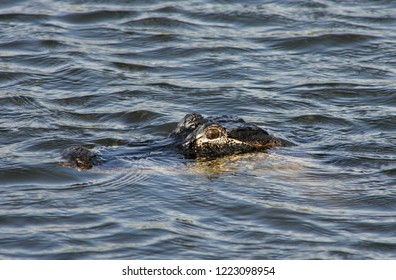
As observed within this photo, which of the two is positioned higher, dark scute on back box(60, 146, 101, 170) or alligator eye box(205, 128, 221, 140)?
alligator eye box(205, 128, 221, 140)

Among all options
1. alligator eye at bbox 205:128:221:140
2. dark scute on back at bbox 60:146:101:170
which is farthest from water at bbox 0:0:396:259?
alligator eye at bbox 205:128:221:140

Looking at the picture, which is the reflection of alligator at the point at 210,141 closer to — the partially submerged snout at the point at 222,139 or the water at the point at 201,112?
the partially submerged snout at the point at 222,139

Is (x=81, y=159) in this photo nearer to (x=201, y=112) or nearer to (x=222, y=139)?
(x=222, y=139)

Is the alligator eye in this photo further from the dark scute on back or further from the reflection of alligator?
the dark scute on back

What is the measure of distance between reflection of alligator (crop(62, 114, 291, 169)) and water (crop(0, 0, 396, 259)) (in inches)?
4.6

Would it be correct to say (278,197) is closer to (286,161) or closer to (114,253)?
(286,161)

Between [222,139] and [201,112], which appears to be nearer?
[222,139]

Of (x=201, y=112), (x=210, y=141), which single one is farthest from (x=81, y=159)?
(x=201, y=112)

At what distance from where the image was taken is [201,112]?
12.0 metres

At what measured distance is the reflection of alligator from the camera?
9445mm

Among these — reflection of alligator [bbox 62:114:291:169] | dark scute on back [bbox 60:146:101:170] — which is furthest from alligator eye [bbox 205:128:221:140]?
dark scute on back [bbox 60:146:101:170]

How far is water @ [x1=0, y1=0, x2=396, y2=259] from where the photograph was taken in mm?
8141

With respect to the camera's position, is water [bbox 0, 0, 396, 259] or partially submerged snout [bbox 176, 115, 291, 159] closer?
water [bbox 0, 0, 396, 259]

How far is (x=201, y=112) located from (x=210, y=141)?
8.29ft
